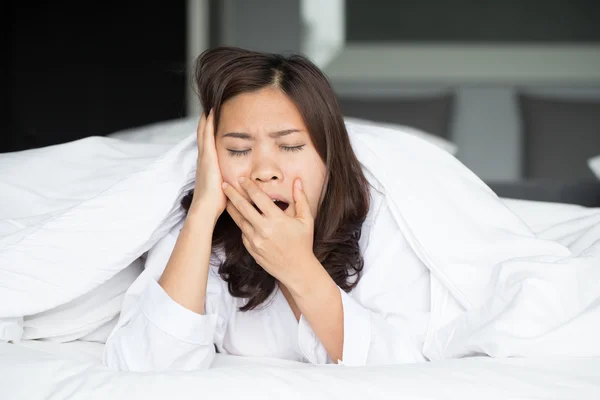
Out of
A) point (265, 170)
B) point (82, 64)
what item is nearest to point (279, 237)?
point (265, 170)

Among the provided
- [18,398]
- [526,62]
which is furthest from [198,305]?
[526,62]

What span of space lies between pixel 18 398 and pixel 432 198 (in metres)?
0.79

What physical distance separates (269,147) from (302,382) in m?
0.52

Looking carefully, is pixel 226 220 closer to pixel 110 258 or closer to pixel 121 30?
pixel 110 258

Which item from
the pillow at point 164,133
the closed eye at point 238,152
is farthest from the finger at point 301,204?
the pillow at point 164,133

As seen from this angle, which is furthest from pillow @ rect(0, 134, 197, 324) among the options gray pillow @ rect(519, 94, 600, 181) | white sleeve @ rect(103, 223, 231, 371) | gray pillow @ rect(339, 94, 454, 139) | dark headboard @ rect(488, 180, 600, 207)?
gray pillow @ rect(519, 94, 600, 181)

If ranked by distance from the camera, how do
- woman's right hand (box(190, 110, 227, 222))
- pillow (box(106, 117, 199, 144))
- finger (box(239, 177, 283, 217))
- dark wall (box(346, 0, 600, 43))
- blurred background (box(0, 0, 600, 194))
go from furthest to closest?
dark wall (box(346, 0, 600, 43)), blurred background (box(0, 0, 600, 194)), pillow (box(106, 117, 199, 144)), woman's right hand (box(190, 110, 227, 222)), finger (box(239, 177, 283, 217))

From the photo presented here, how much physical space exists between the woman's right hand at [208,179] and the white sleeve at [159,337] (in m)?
0.17

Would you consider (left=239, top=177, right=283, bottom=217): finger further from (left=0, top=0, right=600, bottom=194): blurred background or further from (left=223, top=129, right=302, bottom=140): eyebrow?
(left=0, top=0, right=600, bottom=194): blurred background

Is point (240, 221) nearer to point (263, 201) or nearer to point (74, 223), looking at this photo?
point (263, 201)

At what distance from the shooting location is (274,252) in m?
1.24

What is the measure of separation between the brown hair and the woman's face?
2cm

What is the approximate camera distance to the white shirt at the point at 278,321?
4.13 ft

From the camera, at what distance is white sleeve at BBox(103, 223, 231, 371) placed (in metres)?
1.25
